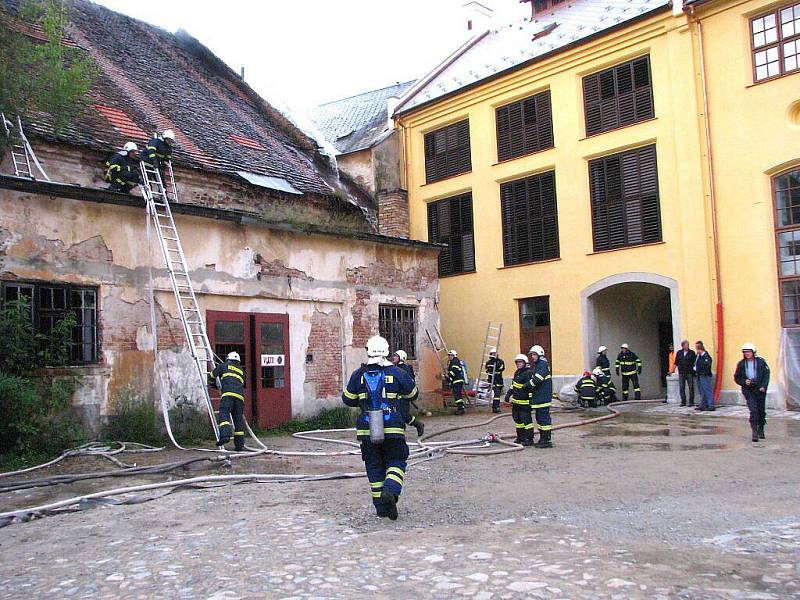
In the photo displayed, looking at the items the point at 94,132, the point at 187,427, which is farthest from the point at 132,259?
the point at 94,132

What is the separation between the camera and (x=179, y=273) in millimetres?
12977

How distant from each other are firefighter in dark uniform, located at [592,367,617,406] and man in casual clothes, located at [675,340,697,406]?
1968 millimetres

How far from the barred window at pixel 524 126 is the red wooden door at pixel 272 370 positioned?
1028 cm

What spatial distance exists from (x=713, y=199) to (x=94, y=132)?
1344 cm

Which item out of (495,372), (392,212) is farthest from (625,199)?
(392,212)

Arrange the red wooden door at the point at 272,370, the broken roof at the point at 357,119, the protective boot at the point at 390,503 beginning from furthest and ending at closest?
the broken roof at the point at 357,119
the red wooden door at the point at 272,370
the protective boot at the point at 390,503

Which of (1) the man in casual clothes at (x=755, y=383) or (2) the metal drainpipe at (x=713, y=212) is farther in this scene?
(2) the metal drainpipe at (x=713, y=212)

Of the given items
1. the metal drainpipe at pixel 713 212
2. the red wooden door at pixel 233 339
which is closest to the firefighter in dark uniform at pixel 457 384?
the red wooden door at pixel 233 339

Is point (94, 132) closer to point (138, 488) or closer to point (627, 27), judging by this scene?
point (138, 488)

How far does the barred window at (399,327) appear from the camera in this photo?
17141 millimetres

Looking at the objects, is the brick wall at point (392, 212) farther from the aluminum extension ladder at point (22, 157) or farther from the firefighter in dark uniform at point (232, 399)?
the firefighter in dark uniform at point (232, 399)

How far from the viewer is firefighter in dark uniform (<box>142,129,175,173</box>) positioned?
13.6 m

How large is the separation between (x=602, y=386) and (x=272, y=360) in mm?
8881

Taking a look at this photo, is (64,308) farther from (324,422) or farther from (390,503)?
(390,503)
